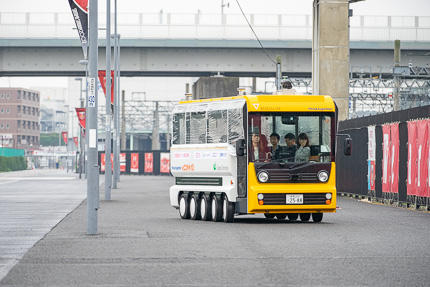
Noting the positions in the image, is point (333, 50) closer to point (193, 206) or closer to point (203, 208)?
point (193, 206)

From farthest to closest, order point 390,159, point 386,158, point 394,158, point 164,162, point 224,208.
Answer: point 164,162, point 386,158, point 390,159, point 394,158, point 224,208

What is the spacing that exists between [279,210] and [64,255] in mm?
7949

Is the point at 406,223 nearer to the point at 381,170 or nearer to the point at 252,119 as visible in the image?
the point at 252,119

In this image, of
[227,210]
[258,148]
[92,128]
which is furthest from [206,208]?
[92,128]

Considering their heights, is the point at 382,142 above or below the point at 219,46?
below

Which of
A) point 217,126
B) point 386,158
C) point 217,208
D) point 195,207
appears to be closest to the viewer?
point 217,208

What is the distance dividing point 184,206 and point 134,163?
66.8m

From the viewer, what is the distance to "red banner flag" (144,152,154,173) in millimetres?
88625

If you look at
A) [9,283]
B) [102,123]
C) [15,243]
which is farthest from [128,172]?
[9,283]

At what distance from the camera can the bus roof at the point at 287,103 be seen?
22.0 meters

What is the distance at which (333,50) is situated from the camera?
143 ft

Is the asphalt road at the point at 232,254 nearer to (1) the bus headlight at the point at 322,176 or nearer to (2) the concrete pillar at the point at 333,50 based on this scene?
(1) the bus headlight at the point at 322,176

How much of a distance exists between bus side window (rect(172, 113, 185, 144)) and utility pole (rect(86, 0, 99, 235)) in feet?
18.0

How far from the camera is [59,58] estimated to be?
57875 millimetres
